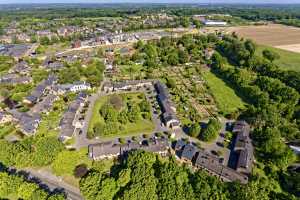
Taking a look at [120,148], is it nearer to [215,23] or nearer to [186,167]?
[186,167]

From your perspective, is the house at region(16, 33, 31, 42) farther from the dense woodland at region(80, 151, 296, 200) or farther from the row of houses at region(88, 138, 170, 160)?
the dense woodland at region(80, 151, 296, 200)

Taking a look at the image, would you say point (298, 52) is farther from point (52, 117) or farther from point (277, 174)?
point (52, 117)

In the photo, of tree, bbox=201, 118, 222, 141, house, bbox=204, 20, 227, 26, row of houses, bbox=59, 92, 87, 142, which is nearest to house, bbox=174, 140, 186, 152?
tree, bbox=201, 118, 222, 141

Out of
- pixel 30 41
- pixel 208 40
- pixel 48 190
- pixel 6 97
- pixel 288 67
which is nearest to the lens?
pixel 48 190

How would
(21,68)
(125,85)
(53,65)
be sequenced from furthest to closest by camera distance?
(53,65) < (21,68) < (125,85)

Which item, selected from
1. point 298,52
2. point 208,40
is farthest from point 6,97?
point 298,52

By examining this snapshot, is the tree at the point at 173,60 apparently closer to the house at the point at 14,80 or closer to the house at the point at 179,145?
the house at the point at 14,80

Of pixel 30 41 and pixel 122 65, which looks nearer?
pixel 122 65

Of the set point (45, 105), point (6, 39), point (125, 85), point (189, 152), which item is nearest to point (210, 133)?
point (189, 152)
